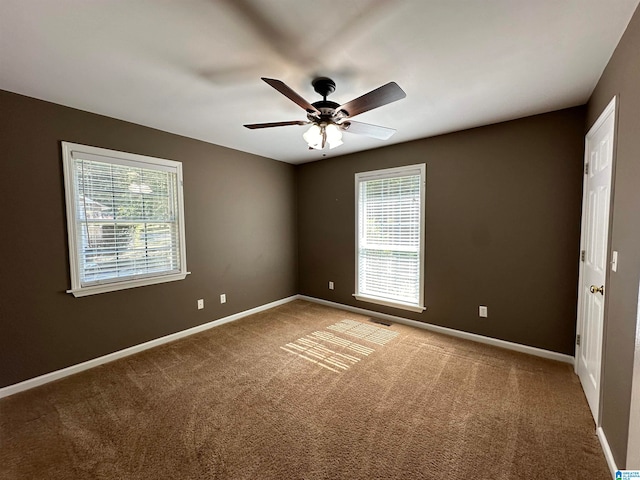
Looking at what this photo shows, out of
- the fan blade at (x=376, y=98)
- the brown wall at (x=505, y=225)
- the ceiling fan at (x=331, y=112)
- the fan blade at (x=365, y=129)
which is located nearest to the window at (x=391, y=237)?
the brown wall at (x=505, y=225)

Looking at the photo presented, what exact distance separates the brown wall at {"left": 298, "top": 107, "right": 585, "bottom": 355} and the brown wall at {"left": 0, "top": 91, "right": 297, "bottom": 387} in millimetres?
2066

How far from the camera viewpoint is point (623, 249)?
4.92 feet

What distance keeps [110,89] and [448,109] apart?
295 cm

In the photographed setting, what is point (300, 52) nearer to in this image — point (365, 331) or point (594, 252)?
point (594, 252)

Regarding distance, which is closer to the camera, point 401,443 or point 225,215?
point 401,443

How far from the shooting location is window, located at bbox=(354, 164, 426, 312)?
361 cm

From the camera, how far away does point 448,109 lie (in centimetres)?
261

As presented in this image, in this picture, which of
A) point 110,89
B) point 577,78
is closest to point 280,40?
point 110,89

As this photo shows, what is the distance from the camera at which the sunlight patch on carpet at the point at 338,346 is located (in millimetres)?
2766

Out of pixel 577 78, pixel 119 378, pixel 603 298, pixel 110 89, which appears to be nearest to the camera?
pixel 603 298

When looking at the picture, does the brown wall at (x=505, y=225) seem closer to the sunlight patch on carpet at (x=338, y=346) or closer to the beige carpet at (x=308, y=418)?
the beige carpet at (x=308, y=418)

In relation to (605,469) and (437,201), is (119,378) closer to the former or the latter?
(605,469)

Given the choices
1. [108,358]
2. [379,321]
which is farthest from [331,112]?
[108,358]

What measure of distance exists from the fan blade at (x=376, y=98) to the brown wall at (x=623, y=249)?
46.2 inches
